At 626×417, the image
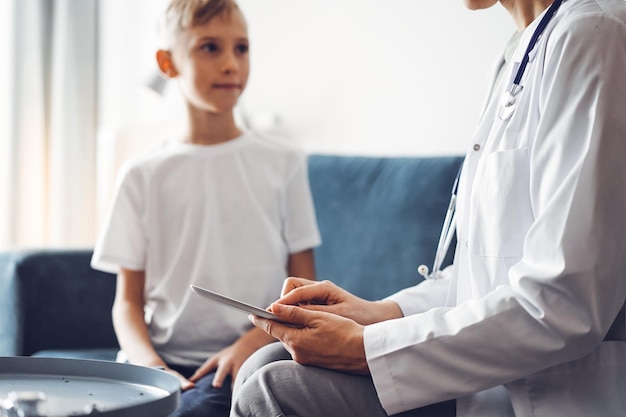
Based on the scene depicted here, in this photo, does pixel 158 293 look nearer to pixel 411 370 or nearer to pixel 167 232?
pixel 167 232

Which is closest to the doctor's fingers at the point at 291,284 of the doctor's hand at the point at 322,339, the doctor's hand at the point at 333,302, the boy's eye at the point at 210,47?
the doctor's hand at the point at 333,302

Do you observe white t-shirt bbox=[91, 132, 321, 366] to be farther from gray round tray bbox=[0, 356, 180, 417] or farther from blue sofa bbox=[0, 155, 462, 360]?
gray round tray bbox=[0, 356, 180, 417]

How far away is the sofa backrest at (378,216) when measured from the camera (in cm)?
189

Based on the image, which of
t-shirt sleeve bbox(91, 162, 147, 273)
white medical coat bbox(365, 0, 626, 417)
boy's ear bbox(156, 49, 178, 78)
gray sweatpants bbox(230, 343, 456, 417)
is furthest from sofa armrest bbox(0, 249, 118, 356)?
white medical coat bbox(365, 0, 626, 417)

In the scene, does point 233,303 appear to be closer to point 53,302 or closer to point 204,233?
point 204,233

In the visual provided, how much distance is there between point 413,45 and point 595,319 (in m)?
1.49

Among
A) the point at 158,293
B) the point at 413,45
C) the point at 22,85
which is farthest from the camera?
the point at 22,85

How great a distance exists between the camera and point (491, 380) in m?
1.00

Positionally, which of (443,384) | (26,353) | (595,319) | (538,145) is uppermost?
(538,145)

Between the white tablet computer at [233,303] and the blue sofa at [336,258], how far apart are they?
85 cm

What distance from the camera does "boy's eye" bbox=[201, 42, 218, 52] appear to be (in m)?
1.85

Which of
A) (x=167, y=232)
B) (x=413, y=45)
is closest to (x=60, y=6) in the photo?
(x=413, y=45)

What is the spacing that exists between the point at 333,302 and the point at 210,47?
807 mm

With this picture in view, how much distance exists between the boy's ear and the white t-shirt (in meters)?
0.18
